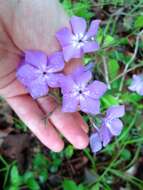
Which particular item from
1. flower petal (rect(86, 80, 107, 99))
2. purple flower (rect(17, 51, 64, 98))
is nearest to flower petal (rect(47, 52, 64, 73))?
purple flower (rect(17, 51, 64, 98))

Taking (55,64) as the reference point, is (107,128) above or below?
below

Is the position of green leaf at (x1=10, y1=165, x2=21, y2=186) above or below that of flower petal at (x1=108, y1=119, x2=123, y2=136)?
below

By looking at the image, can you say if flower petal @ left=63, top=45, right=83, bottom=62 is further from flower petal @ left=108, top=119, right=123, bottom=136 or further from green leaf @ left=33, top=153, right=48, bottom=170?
green leaf @ left=33, top=153, right=48, bottom=170

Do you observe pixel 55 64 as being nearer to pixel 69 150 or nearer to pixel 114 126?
pixel 114 126

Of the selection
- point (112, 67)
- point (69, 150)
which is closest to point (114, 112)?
point (112, 67)

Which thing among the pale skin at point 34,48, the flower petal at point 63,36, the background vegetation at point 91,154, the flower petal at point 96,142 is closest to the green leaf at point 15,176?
the background vegetation at point 91,154

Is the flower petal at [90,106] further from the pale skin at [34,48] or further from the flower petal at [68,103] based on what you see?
the pale skin at [34,48]

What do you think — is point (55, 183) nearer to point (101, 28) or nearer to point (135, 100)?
point (135, 100)
